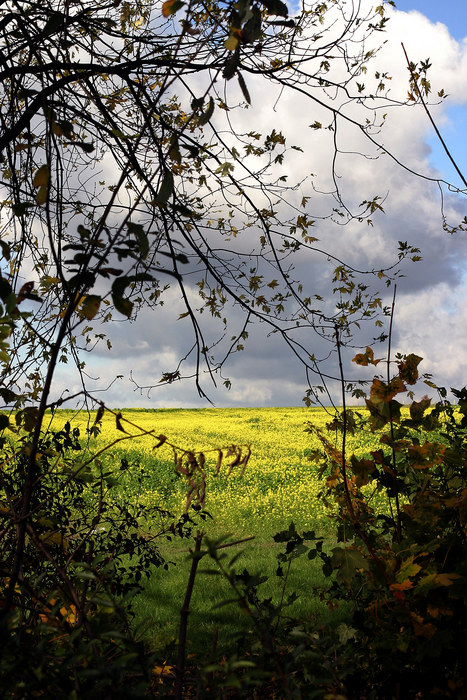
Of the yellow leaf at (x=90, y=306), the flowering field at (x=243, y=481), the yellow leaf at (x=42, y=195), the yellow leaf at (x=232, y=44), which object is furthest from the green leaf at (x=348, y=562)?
the flowering field at (x=243, y=481)

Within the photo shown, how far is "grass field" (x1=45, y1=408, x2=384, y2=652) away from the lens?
568 cm

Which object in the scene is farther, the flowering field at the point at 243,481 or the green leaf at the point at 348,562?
the flowering field at the point at 243,481

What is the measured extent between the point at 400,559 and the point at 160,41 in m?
3.42

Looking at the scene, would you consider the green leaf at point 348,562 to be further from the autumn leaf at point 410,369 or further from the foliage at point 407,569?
the autumn leaf at point 410,369

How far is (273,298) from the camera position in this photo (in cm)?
397

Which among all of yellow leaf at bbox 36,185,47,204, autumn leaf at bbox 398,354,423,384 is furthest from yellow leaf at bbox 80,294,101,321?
autumn leaf at bbox 398,354,423,384

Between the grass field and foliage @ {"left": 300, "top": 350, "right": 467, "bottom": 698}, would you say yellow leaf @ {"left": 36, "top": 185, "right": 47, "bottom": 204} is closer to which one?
the grass field

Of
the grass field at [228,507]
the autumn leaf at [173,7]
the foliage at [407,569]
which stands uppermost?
the autumn leaf at [173,7]

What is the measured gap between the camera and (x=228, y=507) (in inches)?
454

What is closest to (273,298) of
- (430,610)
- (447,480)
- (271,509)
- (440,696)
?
(447,480)

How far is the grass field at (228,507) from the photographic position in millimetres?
5680

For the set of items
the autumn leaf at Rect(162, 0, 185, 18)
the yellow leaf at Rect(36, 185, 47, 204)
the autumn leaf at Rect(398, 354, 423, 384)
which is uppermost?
the autumn leaf at Rect(162, 0, 185, 18)

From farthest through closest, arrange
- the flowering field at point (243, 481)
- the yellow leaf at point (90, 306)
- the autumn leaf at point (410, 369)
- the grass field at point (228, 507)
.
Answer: the flowering field at point (243, 481)
the grass field at point (228, 507)
the autumn leaf at point (410, 369)
the yellow leaf at point (90, 306)

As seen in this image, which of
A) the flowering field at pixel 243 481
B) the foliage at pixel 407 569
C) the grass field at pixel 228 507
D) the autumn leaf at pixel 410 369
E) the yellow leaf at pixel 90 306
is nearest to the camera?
the yellow leaf at pixel 90 306
